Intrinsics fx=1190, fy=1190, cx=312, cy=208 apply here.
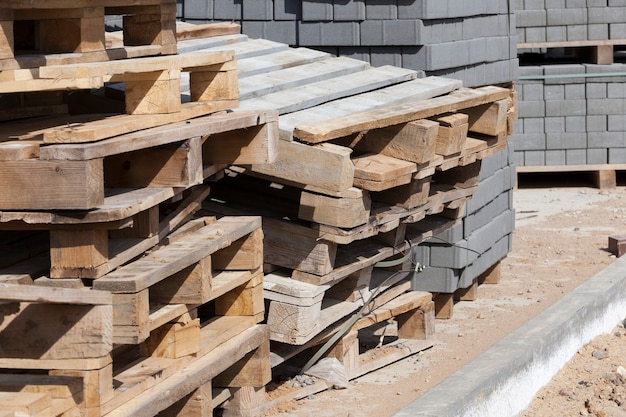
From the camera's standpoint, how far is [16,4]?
4.07m

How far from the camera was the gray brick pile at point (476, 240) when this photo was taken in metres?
8.37

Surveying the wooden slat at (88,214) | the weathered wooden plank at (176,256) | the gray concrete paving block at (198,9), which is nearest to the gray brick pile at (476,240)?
the gray concrete paving block at (198,9)

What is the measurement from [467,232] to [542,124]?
4.94 m

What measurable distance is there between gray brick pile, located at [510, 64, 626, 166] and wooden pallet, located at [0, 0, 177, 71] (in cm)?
865

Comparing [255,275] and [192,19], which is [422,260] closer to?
[192,19]

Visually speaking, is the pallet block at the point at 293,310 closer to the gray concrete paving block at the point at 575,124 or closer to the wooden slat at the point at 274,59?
the wooden slat at the point at 274,59

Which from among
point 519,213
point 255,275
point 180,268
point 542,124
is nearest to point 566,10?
point 542,124

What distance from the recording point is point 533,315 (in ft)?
27.7

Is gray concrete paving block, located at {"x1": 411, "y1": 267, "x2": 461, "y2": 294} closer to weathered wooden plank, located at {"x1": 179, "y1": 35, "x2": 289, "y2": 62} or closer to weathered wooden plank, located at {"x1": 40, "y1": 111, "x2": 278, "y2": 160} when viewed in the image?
weathered wooden plank, located at {"x1": 179, "y1": 35, "x2": 289, "y2": 62}

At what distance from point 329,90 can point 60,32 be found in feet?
7.67

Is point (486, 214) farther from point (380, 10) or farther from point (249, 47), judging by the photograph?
point (249, 47)

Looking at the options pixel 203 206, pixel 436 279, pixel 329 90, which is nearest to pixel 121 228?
pixel 203 206

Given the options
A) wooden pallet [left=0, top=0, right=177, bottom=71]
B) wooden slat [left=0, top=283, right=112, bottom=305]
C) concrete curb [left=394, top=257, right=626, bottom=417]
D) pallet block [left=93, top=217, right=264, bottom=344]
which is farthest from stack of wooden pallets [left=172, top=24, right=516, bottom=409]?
wooden slat [left=0, top=283, right=112, bottom=305]

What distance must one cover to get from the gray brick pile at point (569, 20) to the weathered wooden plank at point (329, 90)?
20.2ft
